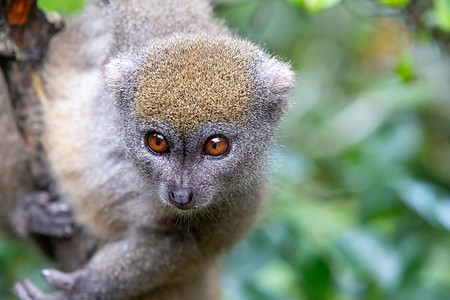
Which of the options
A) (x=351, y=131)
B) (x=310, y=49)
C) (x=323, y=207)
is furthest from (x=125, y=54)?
(x=310, y=49)

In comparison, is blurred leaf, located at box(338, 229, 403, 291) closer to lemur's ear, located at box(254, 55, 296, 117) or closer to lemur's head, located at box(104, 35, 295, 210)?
lemur's head, located at box(104, 35, 295, 210)

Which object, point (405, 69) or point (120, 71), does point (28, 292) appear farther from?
point (405, 69)

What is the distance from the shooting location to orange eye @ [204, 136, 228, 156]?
347 centimetres

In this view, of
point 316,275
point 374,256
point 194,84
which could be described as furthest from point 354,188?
point 194,84

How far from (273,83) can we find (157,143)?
0.81 meters

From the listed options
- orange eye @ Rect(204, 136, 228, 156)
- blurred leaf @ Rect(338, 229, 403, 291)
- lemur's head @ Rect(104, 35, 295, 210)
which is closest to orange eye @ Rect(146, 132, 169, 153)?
lemur's head @ Rect(104, 35, 295, 210)

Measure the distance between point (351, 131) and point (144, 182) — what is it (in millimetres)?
3549

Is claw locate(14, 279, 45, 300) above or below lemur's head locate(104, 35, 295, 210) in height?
below

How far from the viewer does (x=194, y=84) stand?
3.43m

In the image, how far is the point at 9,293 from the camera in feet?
19.2

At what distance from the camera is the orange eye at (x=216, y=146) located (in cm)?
347

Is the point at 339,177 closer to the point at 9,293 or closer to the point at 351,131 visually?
the point at 351,131

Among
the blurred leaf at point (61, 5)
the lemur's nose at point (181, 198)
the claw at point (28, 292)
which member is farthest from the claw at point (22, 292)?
the blurred leaf at point (61, 5)

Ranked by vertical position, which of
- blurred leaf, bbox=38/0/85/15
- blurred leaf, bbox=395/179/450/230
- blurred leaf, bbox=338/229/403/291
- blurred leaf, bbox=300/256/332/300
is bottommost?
blurred leaf, bbox=300/256/332/300
